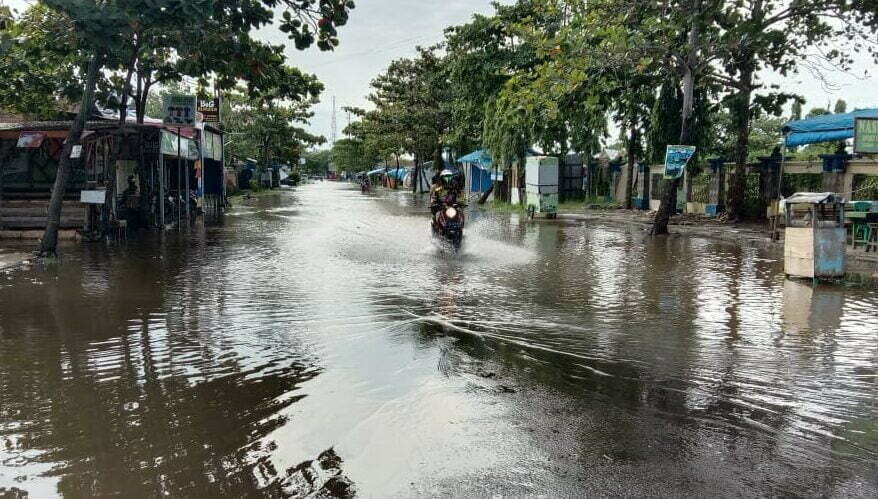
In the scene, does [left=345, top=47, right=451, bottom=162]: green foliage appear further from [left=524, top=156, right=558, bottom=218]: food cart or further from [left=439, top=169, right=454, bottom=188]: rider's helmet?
[left=439, top=169, right=454, bottom=188]: rider's helmet

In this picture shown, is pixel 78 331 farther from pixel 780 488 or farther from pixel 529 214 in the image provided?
pixel 529 214

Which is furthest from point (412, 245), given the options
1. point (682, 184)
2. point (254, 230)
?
point (682, 184)

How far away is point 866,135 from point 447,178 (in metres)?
8.69

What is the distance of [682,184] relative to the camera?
30.3m

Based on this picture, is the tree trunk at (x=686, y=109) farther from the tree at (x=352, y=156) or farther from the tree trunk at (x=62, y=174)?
the tree at (x=352, y=156)

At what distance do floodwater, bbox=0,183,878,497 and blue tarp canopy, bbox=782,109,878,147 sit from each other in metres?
8.35

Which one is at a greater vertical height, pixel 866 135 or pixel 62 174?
pixel 866 135

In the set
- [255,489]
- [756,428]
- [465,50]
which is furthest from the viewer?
[465,50]

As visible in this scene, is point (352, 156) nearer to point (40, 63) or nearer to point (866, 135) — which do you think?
point (40, 63)

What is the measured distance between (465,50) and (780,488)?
32.5 m

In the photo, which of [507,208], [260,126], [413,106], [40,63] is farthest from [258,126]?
[40,63]

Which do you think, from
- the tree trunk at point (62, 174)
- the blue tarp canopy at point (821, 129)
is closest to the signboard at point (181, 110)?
the tree trunk at point (62, 174)

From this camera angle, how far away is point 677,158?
20.8 m

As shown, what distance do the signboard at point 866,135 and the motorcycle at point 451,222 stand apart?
8.18m
